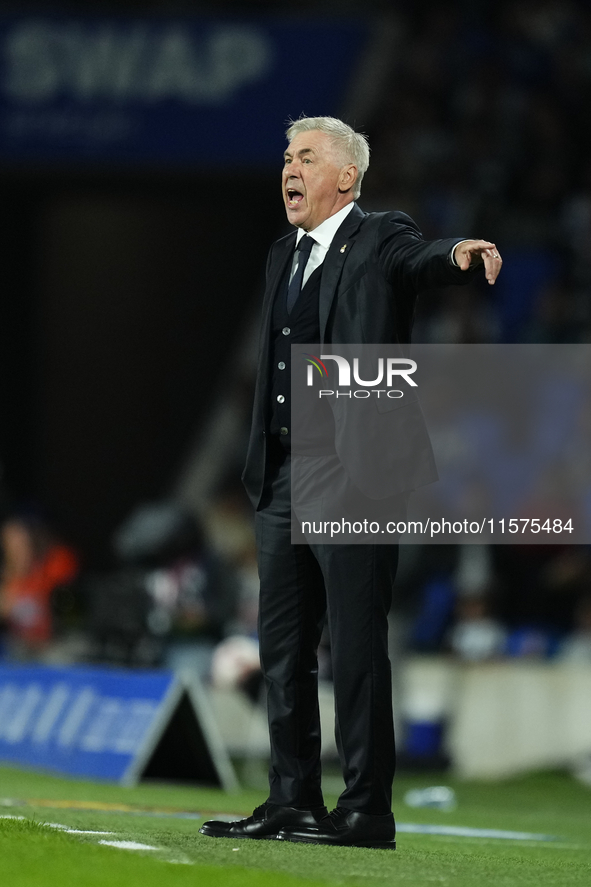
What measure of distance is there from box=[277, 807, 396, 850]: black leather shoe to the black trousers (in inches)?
1.2

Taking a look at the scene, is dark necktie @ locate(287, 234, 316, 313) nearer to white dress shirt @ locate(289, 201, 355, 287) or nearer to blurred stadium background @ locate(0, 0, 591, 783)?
white dress shirt @ locate(289, 201, 355, 287)

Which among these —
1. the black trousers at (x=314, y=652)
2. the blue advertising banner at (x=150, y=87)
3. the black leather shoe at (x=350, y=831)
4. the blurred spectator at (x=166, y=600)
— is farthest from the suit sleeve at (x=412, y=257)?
the blue advertising banner at (x=150, y=87)

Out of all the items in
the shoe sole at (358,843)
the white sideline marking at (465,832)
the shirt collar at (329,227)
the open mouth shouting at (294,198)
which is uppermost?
the open mouth shouting at (294,198)

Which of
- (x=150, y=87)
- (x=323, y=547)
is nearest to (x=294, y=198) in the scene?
(x=323, y=547)

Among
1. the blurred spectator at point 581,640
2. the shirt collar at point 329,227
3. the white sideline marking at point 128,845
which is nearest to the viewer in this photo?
the white sideline marking at point 128,845

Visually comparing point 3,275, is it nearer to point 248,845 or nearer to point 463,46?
point 463,46

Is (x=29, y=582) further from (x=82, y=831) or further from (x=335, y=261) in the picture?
(x=335, y=261)

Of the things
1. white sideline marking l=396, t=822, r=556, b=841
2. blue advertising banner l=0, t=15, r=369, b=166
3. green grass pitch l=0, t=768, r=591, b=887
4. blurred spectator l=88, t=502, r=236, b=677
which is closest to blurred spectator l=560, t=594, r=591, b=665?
blurred spectator l=88, t=502, r=236, b=677

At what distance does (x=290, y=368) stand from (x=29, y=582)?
18.7 feet

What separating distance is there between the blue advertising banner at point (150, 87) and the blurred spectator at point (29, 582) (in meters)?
5.31

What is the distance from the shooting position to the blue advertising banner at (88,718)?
6949 mm

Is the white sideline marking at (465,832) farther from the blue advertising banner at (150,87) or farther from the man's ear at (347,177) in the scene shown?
the blue advertising banner at (150,87)

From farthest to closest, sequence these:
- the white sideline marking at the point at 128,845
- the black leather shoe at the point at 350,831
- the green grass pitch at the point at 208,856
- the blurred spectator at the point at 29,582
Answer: the blurred spectator at the point at 29,582 < the black leather shoe at the point at 350,831 < the white sideline marking at the point at 128,845 < the green grass pitch at the point at 208,856

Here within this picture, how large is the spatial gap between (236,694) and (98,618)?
918mm
